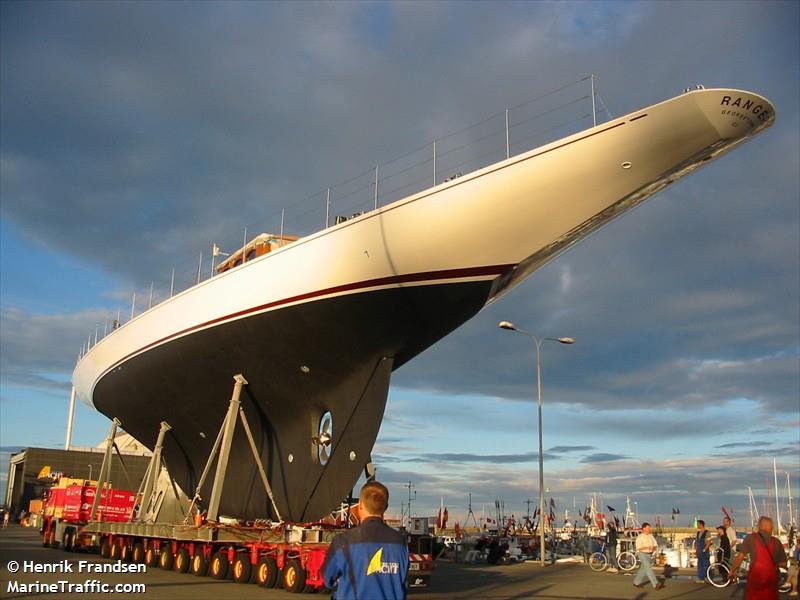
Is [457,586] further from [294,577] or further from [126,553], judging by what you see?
[126,553]

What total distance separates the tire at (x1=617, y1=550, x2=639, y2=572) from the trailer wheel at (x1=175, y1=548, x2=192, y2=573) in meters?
11.1

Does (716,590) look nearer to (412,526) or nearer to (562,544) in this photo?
(412,526)

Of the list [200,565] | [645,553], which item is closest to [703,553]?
[645,553]

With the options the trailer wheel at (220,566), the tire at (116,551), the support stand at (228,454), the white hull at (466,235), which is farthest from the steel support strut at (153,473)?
the trailer wheel at (220,566)

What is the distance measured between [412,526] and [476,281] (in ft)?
38.0

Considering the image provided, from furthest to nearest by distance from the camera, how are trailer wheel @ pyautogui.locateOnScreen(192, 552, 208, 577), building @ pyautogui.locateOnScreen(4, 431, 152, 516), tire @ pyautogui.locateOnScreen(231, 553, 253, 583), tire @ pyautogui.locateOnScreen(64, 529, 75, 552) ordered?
building @ pyautogui.locateOnScreen(4, 431, 152, 516)
tire @ pyautogui.locateOnScreen(64, 529, 75, 552)
trailer wheel @ pyautogui.locateOnScreen(192, 552, 208, 577)
tire @ pyautogui.locateOnScreen(231, 553, 253, 583)

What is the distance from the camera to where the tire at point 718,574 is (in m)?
15.3

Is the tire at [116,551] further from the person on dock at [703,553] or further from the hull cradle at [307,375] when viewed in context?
the person on dock at [703,553]

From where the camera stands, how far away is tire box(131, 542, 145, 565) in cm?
1746

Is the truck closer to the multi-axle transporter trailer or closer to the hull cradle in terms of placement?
the multi-axle transporter trailer

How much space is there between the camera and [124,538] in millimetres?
18766

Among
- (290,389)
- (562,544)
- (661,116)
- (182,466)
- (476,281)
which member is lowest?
(562,544)

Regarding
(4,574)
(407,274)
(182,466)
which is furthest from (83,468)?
(407,274)

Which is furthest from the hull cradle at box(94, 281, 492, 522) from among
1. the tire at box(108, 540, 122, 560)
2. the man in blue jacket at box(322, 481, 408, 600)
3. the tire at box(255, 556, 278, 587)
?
the man in blue jacket at box(322, 481, 408, 600)
